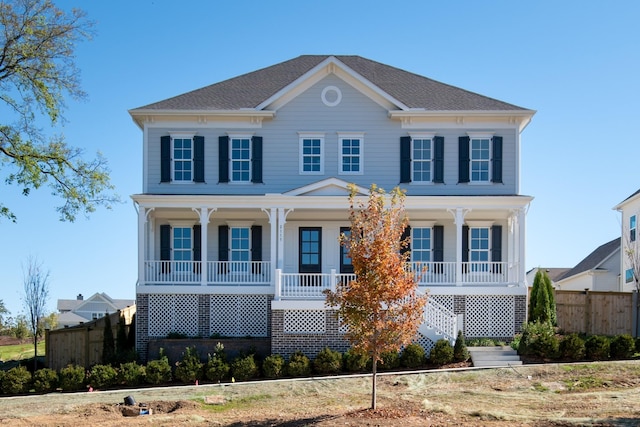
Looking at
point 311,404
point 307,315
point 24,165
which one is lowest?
point 311,404

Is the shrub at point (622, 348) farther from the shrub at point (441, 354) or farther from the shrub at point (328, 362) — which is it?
the shrub at point (328, 362)

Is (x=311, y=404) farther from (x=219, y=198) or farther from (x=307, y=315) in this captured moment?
(x=219, y=198)

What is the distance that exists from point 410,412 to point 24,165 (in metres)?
14.6

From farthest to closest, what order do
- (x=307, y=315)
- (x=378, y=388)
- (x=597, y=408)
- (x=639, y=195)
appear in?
(x=639, y=195)
(x=307, y=315)
(x=378, y=388)
(x=597, y=408)

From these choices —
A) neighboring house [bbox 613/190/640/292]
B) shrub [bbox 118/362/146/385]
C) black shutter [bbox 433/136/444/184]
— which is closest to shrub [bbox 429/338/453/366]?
black shutter [bbox 433/136/444/184]

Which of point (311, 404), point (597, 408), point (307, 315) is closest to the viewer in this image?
point (597, 408)

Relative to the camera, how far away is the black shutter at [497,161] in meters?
25.9

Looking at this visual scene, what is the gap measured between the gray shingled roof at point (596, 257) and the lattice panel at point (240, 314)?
23.3 meters

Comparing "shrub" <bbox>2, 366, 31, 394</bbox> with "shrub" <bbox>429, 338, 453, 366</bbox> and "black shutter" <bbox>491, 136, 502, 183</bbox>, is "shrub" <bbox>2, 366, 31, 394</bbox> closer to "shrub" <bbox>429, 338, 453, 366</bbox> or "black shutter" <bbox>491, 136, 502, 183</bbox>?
"shrub" <bbox>429, 338, 453, 366</bbox>

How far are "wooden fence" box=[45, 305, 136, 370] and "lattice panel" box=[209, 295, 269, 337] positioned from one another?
11.8 feet

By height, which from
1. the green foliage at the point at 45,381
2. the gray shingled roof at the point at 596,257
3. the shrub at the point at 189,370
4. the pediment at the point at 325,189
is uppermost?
the pediment at the point at 325,189

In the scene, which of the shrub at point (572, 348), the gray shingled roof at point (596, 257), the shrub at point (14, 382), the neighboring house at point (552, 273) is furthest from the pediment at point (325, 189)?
the neighboring house at point (552, 273)

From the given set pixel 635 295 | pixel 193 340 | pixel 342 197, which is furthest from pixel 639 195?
pixel 193 340

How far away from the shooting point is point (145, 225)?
24734 mm
